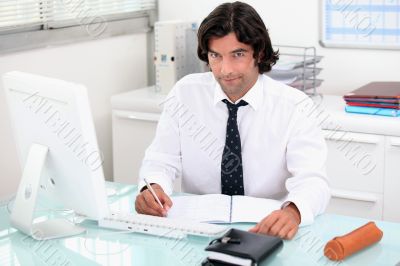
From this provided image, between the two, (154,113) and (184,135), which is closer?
(184,135)

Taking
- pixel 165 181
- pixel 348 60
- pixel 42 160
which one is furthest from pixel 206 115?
pixel 348 60

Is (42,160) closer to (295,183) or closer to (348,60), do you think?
(295,183)

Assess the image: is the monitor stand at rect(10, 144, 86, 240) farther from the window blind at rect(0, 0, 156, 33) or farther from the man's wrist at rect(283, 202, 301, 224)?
the window blind at rect(0, 0, 156, 33)

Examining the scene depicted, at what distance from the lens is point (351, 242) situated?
179 cm

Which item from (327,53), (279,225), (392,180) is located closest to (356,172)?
(392,180)

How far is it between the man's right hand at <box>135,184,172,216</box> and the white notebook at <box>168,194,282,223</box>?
0.02 m

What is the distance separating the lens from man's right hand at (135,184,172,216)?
208 cm

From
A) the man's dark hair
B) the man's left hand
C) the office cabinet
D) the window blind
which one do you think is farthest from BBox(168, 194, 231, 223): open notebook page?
the window blind

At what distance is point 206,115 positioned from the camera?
2.44m

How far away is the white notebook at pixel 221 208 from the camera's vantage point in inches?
80.1

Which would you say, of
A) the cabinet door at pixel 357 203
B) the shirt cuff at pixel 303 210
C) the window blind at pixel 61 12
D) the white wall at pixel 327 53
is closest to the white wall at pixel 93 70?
the window blind at pixel 61 12

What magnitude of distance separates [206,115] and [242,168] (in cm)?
22

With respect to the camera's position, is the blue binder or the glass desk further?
the blue binder

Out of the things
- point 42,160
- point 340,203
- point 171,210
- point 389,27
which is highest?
point 389,27
